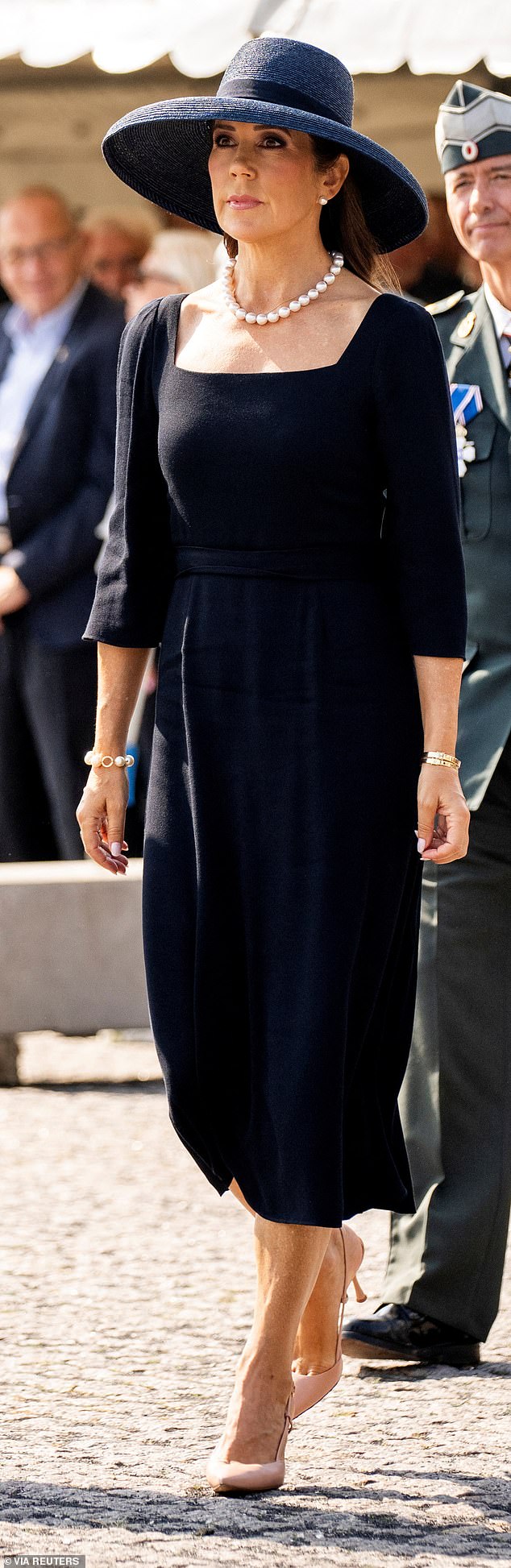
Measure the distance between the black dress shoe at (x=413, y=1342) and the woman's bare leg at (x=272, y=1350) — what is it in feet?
2.20

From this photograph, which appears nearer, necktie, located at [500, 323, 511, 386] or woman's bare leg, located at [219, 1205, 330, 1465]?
woman's bare leg, located at [219, 1205, 330, 1465]

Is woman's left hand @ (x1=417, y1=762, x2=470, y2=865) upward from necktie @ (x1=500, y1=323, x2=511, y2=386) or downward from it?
downward

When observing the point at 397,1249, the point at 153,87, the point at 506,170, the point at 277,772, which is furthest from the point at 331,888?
the point at 153,87

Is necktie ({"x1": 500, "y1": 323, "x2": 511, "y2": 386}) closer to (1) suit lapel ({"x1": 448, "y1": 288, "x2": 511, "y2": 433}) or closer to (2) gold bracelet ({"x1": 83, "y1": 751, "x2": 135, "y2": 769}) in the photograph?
(1) suit lapel ({"x1": 448, "y1": 288, "x2": 511, "y2": 433})

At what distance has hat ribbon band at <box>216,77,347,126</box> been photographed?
9.05ft

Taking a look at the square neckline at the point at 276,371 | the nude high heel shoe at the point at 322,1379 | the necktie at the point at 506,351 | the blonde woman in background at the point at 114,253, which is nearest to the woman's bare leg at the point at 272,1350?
the nude high heel shoe at the point at 322,1379

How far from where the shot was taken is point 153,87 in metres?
8.07

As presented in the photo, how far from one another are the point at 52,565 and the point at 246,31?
5.10ft

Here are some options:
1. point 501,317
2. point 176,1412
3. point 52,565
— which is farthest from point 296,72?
point 52,565

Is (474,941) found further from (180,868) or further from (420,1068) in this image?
(180,868)

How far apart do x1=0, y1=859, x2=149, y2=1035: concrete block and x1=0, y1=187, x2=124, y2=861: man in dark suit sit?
1.59 ft

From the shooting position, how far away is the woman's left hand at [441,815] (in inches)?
108

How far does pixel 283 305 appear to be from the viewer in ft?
9.30

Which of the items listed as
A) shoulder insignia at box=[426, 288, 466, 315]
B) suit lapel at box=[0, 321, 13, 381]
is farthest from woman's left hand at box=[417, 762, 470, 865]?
suit lapel at box=[0, 321, 13, 381]
